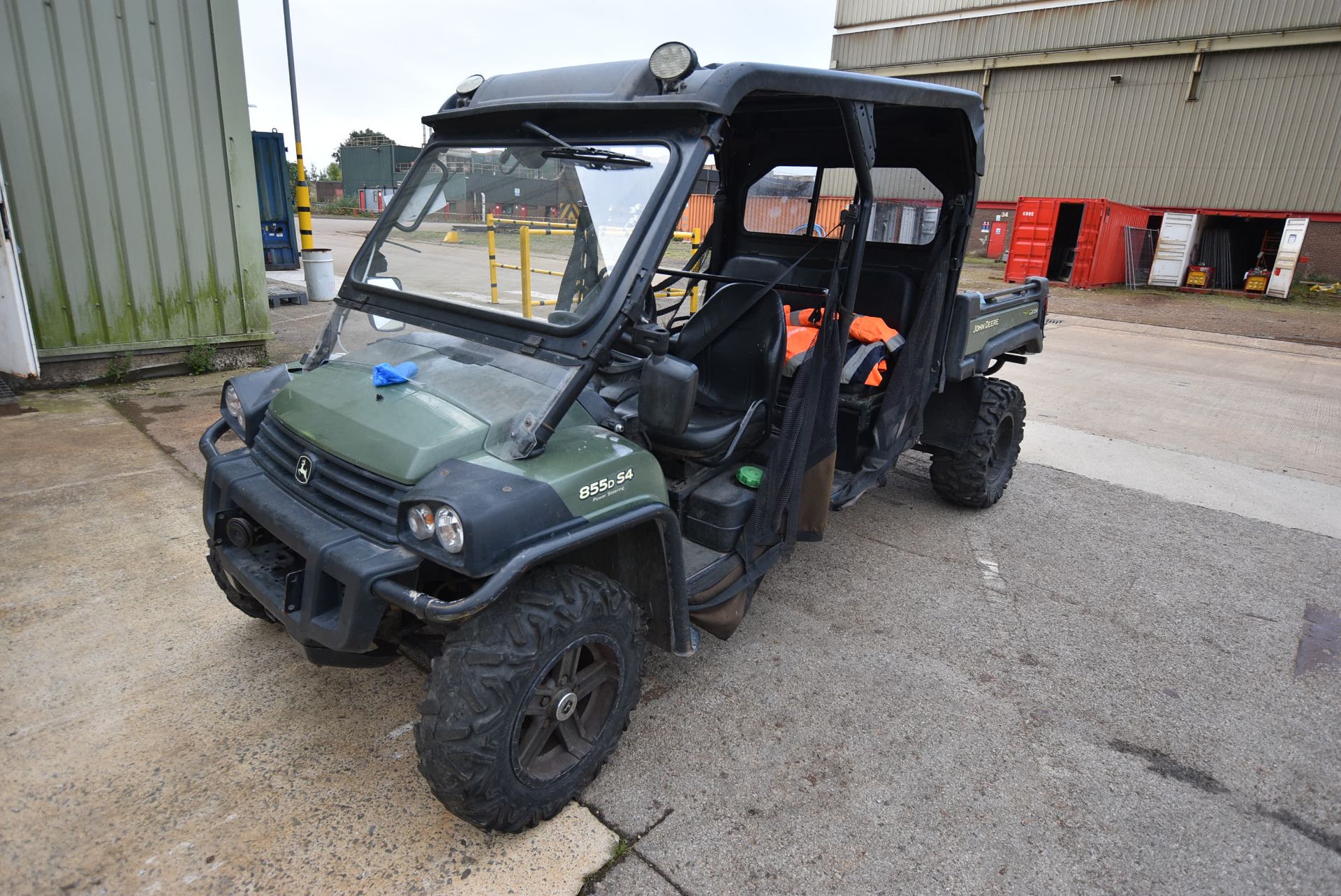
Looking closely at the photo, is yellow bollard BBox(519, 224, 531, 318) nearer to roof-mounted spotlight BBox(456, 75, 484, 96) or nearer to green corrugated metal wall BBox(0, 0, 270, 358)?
roof-mounted spotlight BBox(456, 75, 484, 96)

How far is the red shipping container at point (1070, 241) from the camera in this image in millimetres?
18156

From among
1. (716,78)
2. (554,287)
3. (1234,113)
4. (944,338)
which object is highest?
(1234,113)

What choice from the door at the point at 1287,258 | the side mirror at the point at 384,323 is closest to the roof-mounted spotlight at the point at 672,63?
the side mirror at the point at 384,323

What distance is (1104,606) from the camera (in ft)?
12.7

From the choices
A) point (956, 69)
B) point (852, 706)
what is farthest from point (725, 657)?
point (956, 69)

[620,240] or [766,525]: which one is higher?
[620,240]

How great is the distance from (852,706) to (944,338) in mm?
2004

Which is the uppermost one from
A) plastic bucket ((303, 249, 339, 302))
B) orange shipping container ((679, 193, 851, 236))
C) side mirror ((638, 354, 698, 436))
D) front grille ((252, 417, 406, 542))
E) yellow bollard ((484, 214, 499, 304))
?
orange shipping container ((679, 193, 851, 236))

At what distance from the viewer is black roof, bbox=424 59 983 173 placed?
2391 mm

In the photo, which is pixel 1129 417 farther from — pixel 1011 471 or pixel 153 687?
pixel 153 687

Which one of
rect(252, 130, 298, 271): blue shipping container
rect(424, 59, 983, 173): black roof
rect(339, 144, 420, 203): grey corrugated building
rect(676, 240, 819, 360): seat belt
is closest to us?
rect(424, 59, 983, 173): black roof

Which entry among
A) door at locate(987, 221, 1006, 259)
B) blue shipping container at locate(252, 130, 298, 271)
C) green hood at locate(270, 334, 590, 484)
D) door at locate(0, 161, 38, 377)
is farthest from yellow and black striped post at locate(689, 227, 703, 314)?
door at locate(987, 221, 1006, 259)

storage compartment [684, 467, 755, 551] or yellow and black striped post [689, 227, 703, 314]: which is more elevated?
yellow and black striped post [689, 227, 703, 314]

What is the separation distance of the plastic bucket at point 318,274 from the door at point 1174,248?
748 inches
